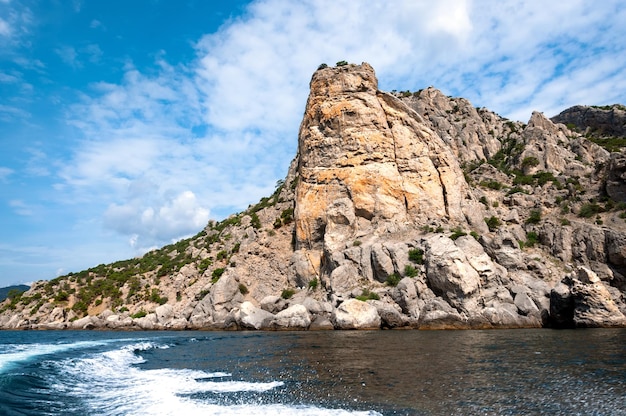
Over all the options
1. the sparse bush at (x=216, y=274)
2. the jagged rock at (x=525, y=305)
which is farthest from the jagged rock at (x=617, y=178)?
the sparse bush at (x=216, y=274)

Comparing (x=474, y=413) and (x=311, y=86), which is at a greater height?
(x=311, y=86)

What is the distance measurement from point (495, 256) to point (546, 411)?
3809cm

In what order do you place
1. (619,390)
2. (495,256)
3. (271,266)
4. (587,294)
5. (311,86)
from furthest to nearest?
(311,86), (271,266), (495,256), (587,294), (619,390)

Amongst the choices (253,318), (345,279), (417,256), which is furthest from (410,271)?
(253,318)

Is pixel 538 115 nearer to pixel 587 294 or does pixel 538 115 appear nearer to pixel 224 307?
pixel 587 294

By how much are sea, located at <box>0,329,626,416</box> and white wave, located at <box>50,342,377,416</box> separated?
0.13 ft

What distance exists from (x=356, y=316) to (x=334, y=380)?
23987 mm

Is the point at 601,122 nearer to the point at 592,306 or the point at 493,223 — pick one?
the point at 493,223

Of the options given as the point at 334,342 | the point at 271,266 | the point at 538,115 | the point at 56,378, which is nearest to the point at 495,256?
the point at 334,342

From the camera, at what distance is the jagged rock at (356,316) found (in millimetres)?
38344

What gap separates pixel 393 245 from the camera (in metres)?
48.6

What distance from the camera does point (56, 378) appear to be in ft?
54.7

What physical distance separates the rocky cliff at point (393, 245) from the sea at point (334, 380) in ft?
49.0

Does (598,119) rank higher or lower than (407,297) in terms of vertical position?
higher
